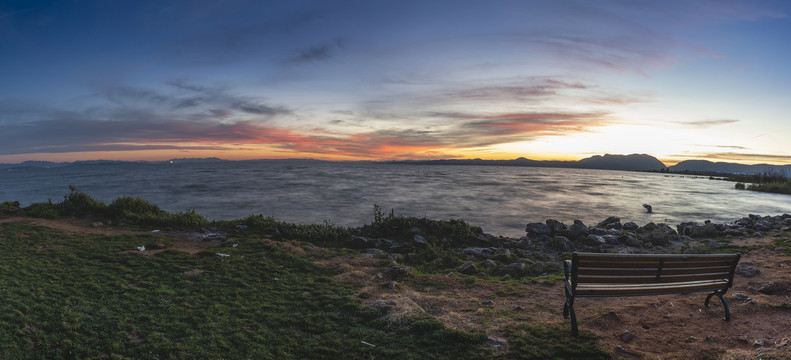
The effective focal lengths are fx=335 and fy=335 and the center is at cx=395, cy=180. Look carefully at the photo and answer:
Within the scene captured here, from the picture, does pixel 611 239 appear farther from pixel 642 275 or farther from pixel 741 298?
pixel 642 275

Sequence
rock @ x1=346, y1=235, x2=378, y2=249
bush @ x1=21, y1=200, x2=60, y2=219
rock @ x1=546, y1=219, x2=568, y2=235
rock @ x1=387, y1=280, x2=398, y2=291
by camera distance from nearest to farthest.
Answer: rock @ x1=387, y1=280, x2=398, y2=291
rock @ x1=346, y1=235, x2=378, y2=249
bush @ x1=21, y1=200, x2=60, y2=219
rock @ x1=546, y1=219, x2=568, y2=235

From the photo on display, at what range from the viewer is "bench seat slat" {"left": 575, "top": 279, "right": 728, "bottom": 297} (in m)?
4.72

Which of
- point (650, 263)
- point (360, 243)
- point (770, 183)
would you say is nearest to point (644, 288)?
point (650, 263)

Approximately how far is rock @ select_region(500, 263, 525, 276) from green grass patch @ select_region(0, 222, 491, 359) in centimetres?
423

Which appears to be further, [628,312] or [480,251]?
[480,251]

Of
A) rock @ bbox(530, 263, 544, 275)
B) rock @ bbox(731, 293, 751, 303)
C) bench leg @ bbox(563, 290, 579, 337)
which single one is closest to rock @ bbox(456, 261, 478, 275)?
rock @ bbox(530, 263, 544, 275)

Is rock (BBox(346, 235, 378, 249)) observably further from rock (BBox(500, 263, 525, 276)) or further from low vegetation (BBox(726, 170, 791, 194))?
low vegetation (BBox(726, 170, 791, 194))

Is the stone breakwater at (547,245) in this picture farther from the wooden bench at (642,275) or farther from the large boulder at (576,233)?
the wooden bench at (642,275)

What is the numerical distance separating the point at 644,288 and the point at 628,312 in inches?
27.9

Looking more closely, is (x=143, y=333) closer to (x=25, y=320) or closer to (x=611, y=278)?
(x=25, y=320)

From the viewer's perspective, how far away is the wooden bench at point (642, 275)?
4645mm

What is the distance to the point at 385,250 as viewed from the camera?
1079 cm

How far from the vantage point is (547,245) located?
38.9 feet

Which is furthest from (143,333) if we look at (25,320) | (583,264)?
(583,264)
